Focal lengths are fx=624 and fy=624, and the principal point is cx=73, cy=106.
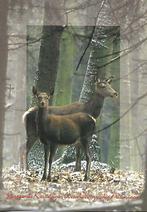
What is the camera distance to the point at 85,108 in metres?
9.02

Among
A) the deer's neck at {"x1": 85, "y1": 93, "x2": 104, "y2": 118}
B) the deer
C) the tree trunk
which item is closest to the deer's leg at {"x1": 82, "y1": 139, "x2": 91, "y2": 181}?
the deer

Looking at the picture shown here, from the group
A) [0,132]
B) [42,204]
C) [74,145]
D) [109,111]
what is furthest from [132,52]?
[42,204]

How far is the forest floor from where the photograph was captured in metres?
8.45

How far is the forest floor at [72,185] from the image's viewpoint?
27.7ft

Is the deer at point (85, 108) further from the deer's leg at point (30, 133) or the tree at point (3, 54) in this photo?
the tree at point (3, 54)

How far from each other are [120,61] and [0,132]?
202 centimetres

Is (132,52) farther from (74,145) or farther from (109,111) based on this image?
(74,145)

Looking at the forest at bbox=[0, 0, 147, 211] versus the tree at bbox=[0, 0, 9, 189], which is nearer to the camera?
the tree at bbox=[0, 0, 9, 189]

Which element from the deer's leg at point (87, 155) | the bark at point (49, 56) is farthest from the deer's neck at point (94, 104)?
the bark at point (49, 56)

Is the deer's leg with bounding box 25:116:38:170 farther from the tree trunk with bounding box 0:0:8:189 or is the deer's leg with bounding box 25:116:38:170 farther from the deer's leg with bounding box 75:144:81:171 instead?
the deer's leg with bounding box 75:144:81:171

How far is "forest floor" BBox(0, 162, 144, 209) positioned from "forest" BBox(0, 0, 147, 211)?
0.02 meters

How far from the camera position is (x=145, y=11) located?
897cm

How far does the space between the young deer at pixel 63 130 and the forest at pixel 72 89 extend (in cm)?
1

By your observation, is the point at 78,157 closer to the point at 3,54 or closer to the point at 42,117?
the point at 42,117
